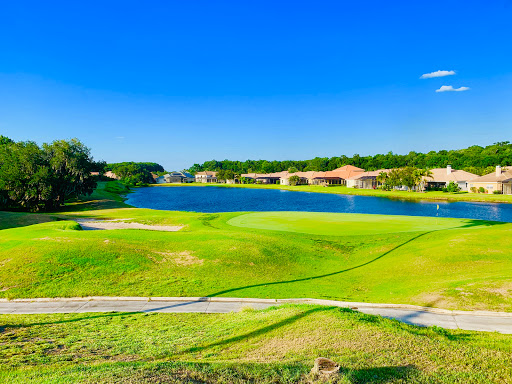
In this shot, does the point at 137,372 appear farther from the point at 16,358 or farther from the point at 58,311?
the point at 58,311

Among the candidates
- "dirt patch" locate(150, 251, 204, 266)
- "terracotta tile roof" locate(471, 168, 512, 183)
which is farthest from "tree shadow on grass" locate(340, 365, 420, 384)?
"terracotta tile roof" locate(471, 168, 512, 183)

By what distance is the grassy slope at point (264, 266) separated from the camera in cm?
1585

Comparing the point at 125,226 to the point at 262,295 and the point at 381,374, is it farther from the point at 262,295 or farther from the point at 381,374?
the point at 381,374

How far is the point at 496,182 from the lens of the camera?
87.1 meters

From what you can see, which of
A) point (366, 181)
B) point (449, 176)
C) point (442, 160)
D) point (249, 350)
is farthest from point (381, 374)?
point (442, 160)

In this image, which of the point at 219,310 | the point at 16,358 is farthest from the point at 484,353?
the point at 16,358

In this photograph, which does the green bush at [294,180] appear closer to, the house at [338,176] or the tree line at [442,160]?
the house at [338,176]

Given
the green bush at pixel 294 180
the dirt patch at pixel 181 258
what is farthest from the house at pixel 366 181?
the dirt patch at pixel 181 258

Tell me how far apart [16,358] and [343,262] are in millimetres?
19292

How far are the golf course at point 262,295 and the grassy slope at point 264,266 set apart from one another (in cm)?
10

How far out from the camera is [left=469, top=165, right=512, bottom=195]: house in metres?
86.2

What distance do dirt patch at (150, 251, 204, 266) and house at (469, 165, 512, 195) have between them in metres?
95.5

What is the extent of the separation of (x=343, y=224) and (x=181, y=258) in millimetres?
19467

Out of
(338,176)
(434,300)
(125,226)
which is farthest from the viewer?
(338,176)
